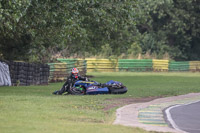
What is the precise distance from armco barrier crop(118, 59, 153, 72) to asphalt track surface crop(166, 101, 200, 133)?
34852mm

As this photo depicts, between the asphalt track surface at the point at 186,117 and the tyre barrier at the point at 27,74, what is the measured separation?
43.4 feet

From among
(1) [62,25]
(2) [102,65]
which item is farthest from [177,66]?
(1) [62,25]

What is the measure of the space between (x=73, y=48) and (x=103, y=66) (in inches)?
495

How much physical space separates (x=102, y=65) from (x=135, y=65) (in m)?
3.93

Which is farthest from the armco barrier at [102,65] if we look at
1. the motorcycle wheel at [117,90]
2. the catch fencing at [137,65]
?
the motorcycle wheel at [117,90]

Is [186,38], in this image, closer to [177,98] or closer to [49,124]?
[177,98]

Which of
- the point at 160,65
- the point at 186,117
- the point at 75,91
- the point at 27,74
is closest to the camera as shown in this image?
the point at 186,117

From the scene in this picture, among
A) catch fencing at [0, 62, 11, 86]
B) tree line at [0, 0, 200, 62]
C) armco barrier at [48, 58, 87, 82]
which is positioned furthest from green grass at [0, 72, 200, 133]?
armco barrier at [48, 58, 87, 82]

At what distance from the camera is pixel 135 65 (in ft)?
171

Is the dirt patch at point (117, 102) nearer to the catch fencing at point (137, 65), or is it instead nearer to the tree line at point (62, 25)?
the tree line at point (62, 25)

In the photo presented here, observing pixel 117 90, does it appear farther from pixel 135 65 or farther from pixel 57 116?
pixel 135 65

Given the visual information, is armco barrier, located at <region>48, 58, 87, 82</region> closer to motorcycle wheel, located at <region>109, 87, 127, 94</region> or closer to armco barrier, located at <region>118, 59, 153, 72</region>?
motorcycle wheel, located at <region>109, 87, 127, 94</region>

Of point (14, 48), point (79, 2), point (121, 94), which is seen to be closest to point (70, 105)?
point (121, 94)

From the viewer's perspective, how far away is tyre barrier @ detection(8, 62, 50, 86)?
27219mm
